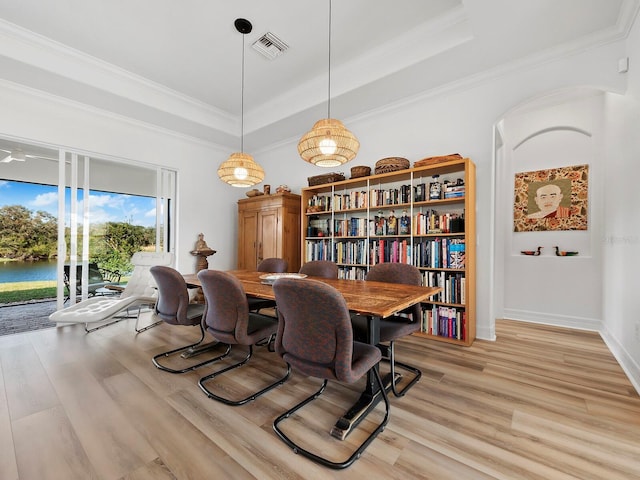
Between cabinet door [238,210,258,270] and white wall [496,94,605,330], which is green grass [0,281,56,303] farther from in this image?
white wall [496,94,605,330]

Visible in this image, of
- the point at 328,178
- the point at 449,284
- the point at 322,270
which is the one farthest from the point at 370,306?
the point at 328,178

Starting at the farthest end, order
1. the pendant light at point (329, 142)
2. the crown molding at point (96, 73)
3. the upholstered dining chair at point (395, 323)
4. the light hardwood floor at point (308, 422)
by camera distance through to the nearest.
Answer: the crown molding at point (96, 73) < the pendant light at point (329, 142) < the upholstered dining chair at point (395, 323) < the light hardwood floor at point (308, 422)

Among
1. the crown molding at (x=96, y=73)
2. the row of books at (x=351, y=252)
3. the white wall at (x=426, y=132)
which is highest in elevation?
the crown molding at (x=96, y=73)

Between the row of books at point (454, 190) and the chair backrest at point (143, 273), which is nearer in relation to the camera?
the row of books at point (454, 190)

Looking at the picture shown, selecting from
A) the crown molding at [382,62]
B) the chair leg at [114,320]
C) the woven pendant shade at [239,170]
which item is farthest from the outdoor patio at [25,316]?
the crown molding at [382,62]

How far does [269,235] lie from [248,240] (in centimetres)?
59

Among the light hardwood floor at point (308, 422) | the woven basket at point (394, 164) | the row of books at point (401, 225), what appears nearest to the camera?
the light hardwood floor at point (308, 422)

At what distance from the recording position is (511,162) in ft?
14.0

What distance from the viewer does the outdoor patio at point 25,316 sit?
3.67 meters

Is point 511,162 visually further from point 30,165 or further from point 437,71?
point 30,165

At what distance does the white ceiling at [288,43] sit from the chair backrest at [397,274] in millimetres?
2163

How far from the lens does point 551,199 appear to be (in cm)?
396

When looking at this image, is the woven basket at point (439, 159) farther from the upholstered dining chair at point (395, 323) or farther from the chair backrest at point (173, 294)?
the chair backrest at point (173, 294)

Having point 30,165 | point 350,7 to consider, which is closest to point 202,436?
point 350,7
